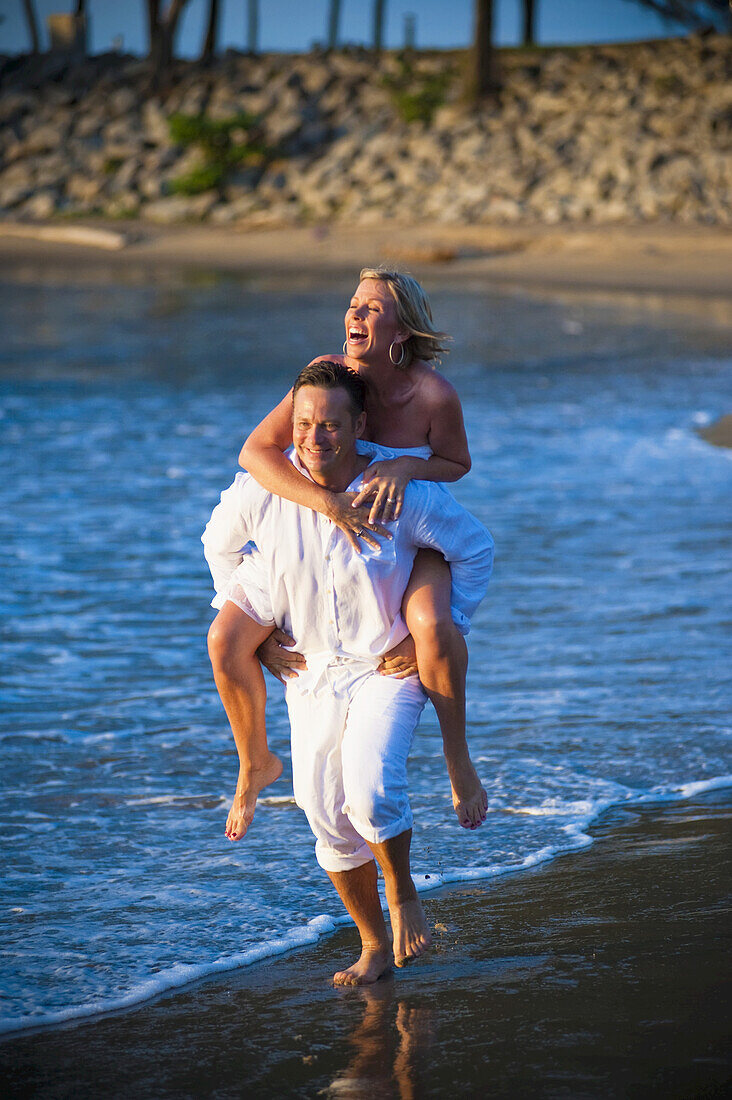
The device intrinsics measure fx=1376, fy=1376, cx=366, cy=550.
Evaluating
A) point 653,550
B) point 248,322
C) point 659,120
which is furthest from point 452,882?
point 659,120

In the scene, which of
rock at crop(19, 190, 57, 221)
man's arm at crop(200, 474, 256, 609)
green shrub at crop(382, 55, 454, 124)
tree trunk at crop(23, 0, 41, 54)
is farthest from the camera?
tree trunk at crop(23, 0, 41, 54)

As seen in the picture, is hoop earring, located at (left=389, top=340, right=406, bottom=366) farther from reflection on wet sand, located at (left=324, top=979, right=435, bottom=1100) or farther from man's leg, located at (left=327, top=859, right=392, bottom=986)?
reflection on wet sand, located at (left=324, top=979, right=435, bottom=1100)

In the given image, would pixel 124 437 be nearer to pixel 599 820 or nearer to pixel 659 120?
pixel 599 820

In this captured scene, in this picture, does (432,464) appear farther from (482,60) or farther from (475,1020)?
(482,60)

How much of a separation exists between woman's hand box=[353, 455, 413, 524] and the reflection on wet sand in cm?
116

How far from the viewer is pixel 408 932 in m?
3.33

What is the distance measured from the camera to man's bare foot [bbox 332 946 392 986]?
340 cm

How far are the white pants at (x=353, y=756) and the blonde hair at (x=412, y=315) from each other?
0.82 m

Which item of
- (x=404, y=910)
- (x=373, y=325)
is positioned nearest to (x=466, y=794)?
(x=404, y=910)

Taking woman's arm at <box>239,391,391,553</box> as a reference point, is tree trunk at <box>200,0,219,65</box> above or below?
above

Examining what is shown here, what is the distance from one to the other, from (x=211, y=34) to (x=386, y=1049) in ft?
133

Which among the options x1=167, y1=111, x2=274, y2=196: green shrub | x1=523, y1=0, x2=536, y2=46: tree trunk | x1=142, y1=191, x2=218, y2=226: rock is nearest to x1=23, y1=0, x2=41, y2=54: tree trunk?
x1=167, y1=111, x2=274, y2=196: green shrub

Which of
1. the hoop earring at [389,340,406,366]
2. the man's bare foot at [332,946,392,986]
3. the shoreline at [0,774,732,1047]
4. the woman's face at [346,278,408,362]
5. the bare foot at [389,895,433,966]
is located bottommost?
the shoreline at [0,774,732,1047]

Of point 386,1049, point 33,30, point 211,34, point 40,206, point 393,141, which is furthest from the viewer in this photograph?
point 33,30
